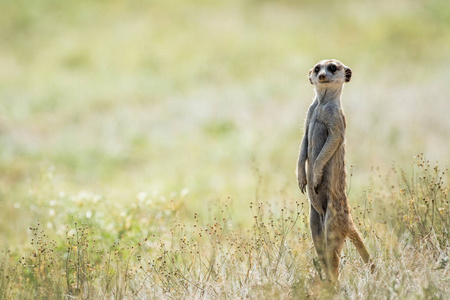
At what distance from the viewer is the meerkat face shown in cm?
455

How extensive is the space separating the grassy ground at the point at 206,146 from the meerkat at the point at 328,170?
221mm

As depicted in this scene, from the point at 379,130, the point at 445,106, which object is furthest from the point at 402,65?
the point at 379,130

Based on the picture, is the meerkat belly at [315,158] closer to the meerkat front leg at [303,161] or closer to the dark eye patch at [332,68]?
the meerkat front leg at [303,161]

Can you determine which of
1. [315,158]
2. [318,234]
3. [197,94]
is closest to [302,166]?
[315,158]

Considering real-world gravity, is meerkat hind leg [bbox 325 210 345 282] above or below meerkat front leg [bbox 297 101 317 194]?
below

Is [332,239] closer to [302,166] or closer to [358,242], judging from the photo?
[358,242]

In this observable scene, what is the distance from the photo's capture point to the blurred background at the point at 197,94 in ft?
38.7

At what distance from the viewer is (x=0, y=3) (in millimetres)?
29281

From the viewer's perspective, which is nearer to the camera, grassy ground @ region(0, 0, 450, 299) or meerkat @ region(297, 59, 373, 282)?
meerkat @ region(297, 59, 373, 282)

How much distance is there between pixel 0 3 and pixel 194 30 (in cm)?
1053

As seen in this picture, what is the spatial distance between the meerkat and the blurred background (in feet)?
5.51

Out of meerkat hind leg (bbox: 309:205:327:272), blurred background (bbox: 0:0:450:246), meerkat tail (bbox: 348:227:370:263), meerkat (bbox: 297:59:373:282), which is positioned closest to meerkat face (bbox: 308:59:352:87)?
meerkat (bbox: 297:59:373:282)

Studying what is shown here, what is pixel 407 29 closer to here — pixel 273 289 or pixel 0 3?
pixel 0 3

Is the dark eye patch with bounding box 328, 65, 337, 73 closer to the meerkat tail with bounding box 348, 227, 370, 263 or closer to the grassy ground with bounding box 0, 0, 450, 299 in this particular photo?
the grassy ground with bounding box 0, 0, 450, 299
